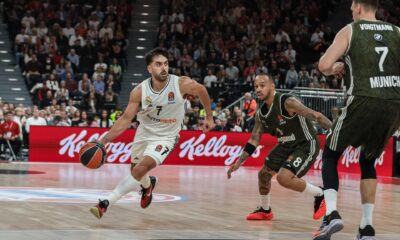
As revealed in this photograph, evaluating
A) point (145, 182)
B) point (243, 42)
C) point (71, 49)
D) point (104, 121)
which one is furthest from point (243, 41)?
point (145, 182)

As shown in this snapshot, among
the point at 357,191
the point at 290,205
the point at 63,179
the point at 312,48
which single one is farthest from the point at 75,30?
the point at 290,205

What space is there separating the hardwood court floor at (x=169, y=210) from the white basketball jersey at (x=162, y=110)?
0.97 m

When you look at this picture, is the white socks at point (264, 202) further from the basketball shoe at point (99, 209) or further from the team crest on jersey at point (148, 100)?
the basketball shoe at point (99, 209)

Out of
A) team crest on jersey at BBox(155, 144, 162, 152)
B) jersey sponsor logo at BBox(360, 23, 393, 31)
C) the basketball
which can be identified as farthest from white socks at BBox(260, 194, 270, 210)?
jersey sponsor logo at BBox(360, 23, 393, 31)

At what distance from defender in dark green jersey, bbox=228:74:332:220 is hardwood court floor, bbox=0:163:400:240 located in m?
0.34

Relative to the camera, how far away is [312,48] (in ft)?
99.0

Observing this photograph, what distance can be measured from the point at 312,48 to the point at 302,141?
21.2 metres

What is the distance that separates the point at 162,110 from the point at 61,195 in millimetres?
3439

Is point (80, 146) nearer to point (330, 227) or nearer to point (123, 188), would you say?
point (123, 188)

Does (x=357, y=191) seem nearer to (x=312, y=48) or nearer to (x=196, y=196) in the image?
(x=196, y=196)

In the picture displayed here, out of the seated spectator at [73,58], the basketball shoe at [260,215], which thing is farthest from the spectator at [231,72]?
the basketball shoe at [260,215]

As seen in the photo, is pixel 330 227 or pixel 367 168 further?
pixel 367 168

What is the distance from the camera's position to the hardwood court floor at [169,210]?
7.44m

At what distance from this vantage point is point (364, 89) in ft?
21.2
